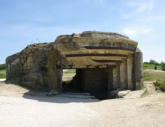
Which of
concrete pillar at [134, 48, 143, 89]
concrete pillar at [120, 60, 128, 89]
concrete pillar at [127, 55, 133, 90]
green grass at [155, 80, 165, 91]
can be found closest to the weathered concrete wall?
concrete pillar at [120, 60, 128, 89]

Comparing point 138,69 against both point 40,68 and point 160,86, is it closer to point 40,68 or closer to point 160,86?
point 160,86

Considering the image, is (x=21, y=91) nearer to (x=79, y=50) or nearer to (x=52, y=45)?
(x=52, y=45)

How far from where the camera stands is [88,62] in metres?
7.88

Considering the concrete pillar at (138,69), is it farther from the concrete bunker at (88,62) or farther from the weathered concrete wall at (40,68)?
the weathered concrete wall at (40,68)

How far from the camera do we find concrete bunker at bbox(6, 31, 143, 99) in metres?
7.80

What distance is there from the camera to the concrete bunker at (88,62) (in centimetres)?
780

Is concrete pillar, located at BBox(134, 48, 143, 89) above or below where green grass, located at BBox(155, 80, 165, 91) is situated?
above

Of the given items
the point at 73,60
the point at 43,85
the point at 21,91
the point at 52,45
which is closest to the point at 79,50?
the point at 73,60

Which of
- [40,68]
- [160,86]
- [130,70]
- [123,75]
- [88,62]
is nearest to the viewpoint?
[88,62]

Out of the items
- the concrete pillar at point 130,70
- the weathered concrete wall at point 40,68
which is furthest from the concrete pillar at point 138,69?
the weathered concrete wall at point 40,68

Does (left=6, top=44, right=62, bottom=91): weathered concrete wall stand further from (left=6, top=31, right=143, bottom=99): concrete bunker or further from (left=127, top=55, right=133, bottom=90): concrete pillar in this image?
(left=127, top=55, right=133, bottom=90): concrete pillar

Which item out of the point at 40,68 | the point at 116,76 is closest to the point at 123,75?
the point at 116,76

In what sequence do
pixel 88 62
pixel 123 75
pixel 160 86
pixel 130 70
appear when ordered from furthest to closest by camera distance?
1. pixel 160 86
2. pixel 130 70
3. pixel 123 75
4. pixel 88 62

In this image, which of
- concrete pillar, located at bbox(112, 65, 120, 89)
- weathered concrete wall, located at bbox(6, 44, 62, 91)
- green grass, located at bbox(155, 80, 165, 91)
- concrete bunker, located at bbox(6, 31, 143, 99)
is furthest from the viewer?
green grass, located at bbox(155, 80, 165, 91)
